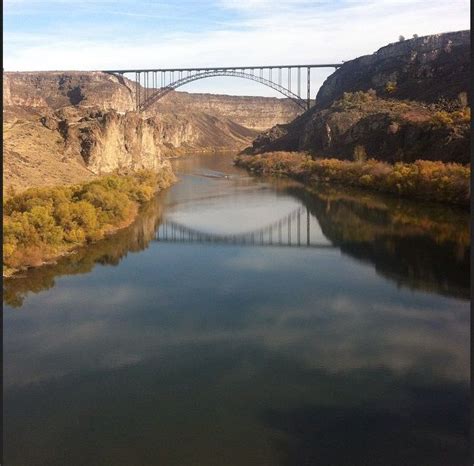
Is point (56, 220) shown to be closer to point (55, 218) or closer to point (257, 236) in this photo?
point (55, 218)

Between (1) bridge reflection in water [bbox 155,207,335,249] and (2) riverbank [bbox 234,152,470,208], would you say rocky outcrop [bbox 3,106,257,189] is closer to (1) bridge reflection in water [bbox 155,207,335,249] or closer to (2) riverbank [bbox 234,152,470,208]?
(1) bridge reflection in water [bbox 155,207,335,249]

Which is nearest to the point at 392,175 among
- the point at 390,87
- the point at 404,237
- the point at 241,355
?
the point at 404,237

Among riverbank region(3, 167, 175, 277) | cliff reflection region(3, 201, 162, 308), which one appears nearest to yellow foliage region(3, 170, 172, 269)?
riverbank region(3, 167, 175, 277)

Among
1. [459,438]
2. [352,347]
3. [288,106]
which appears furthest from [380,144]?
[288,106]

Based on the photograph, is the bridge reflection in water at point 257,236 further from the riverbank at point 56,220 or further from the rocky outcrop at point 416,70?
the rocky outcrop at point 416,70

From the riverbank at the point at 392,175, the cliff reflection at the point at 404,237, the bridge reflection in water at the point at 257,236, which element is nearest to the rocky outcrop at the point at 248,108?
the riverbank at the point at 392,175

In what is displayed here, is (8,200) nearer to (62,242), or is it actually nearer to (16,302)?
(62,242)
